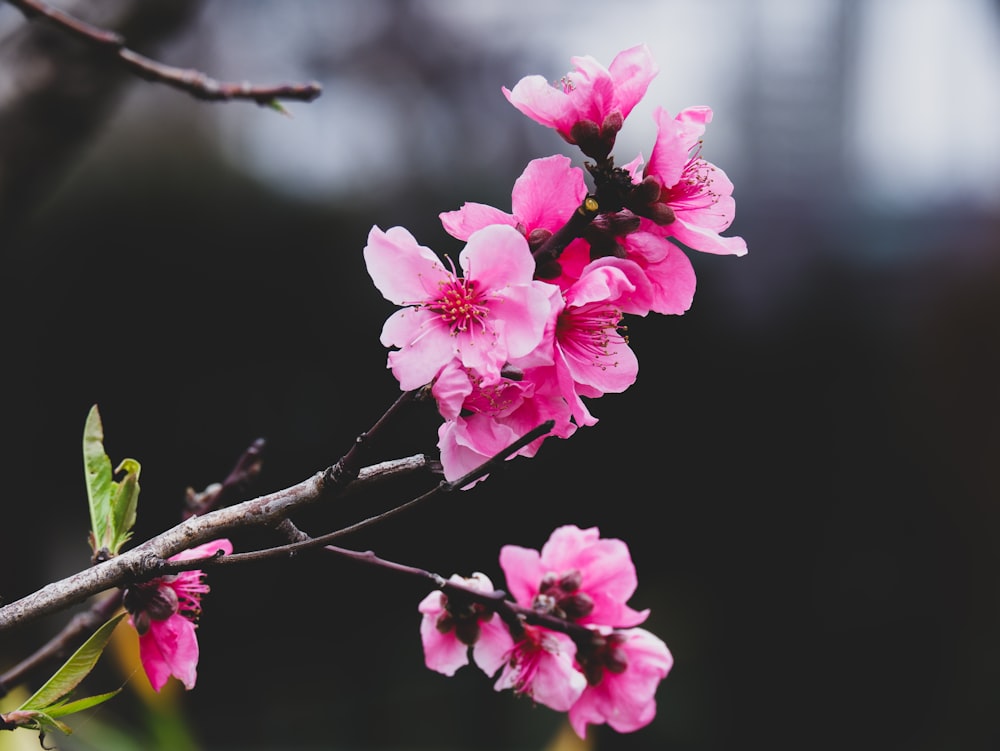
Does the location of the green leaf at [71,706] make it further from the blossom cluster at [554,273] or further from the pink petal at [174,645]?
the blossom cluster at [554,273]

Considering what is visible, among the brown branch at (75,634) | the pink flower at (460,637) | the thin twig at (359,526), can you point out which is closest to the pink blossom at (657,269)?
the thin twig at (359,526)

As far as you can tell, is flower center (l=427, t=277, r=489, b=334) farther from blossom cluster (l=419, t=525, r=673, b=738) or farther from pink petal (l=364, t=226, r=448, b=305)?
blossom cluster (l=419, t=525, r=673, b=738)

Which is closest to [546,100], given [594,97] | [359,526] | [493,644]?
[594,97]

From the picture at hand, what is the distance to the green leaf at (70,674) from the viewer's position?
570mm

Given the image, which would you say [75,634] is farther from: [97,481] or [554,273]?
[554,273]

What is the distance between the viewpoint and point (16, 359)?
307cm

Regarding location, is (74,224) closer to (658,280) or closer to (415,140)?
(415,140)

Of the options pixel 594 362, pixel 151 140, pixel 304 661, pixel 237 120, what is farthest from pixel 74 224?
pixel 594 362

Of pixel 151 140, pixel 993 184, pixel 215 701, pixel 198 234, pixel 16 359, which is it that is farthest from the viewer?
pixel 993 184

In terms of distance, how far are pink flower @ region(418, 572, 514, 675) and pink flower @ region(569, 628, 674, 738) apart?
7 centimetres

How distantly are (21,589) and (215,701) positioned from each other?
82 centimetres

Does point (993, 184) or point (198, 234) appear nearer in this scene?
point (198, 234)

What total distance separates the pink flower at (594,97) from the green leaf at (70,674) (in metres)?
0.42

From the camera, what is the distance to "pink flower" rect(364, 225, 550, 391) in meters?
0.56
